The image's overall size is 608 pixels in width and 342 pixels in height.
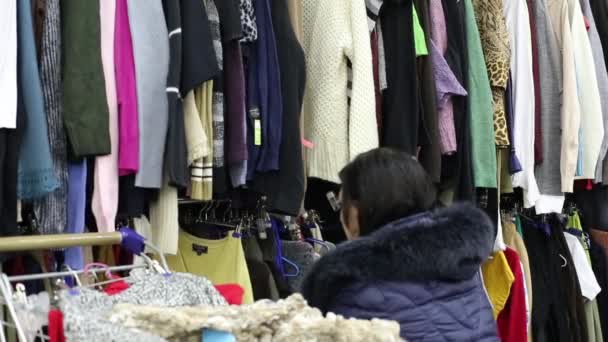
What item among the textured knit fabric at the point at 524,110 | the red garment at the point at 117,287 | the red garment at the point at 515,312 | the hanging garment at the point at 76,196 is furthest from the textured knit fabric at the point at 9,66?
the red garment at the point at 515,312

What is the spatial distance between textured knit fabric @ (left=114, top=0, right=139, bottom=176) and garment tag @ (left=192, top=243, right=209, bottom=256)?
47cm

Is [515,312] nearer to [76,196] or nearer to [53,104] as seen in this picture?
[76,196]

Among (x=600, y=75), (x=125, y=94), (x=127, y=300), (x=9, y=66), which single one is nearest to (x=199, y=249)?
(x=125, y=94)

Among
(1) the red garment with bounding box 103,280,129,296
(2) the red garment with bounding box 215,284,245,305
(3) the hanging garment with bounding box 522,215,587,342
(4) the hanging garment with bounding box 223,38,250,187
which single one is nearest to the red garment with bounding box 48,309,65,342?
(1) the red garment with bounding box 103,280,129,296

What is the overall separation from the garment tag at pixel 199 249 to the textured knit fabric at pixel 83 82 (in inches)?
22.6

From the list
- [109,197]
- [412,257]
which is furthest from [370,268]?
[109,197]

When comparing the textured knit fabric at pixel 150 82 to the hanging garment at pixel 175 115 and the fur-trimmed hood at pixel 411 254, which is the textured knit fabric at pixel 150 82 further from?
the fur-trimmed hood at pixel 411 254

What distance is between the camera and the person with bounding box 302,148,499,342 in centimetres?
155

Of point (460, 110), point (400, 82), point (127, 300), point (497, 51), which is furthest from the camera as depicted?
point (497, 51)

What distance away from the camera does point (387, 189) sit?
1.67 meters

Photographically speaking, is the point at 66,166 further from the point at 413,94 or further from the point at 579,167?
Answer: the point at 579,167

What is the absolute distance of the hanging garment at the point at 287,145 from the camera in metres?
2.14

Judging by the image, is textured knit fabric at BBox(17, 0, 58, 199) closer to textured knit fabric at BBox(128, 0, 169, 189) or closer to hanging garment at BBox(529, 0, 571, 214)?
textured knit fabric at BBox(128, 0, 169, 189)

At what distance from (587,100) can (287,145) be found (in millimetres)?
1621
